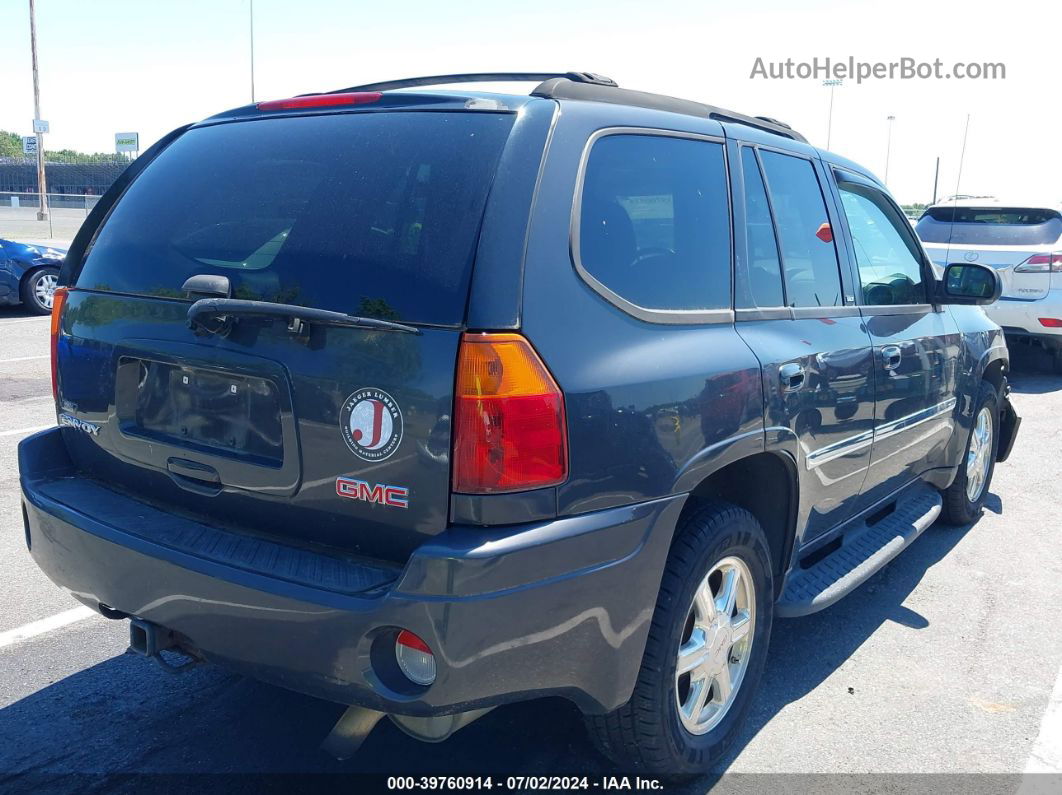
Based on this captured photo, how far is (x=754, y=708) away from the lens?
338cm

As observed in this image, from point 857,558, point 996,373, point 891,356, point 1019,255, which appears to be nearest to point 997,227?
point 1019,255

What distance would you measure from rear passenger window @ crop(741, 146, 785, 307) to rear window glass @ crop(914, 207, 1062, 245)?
7.44 m

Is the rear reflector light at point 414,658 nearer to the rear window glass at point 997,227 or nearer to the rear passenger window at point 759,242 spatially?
the rear passenger window at point 759,242

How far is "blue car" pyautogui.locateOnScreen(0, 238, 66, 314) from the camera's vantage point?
39.6ft

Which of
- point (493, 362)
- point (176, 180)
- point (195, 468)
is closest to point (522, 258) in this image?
point (493, 362)

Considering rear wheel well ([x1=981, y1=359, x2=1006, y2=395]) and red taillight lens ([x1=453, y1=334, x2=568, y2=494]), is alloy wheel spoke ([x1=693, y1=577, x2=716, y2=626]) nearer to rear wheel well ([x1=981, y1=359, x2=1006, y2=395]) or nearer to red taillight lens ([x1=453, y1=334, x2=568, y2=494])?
red taillight lens ([x1=453, y1=334, x2=568, y2=494])

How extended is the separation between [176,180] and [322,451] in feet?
3.80

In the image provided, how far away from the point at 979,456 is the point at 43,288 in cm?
1155

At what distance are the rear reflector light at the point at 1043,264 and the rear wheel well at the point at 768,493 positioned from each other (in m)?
7.95

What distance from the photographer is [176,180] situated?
9.61 feet

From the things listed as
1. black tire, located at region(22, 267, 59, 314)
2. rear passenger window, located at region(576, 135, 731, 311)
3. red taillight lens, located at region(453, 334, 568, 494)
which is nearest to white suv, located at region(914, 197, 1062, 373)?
rear passenger window, located at region(576, 135, 731, 311)

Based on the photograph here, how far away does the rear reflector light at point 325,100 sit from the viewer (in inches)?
107

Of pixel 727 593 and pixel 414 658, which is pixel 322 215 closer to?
pixel 414 658

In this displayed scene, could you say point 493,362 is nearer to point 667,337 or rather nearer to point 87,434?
point 667,337
